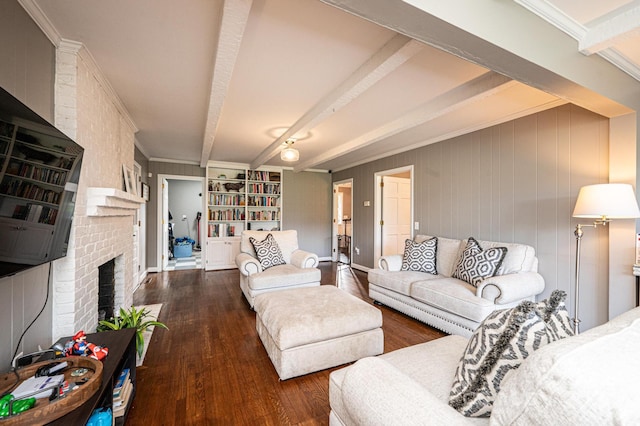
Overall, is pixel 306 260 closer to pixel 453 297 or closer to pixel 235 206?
pixel 453 297

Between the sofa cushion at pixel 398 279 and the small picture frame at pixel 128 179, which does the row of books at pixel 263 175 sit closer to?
the small picture frame at pixel 128 179

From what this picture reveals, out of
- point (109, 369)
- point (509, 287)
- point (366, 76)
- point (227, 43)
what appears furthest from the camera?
point (509, 287)

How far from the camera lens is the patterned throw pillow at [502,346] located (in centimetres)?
85

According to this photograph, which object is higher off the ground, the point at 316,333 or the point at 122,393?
the point at 316,333

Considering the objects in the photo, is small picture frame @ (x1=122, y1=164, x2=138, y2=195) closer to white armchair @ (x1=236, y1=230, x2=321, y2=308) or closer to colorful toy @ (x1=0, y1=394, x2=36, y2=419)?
white armchair @ (x1=236, y1=230, x2=321, y2=308)

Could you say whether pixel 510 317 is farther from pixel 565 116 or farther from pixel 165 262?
pixel 165 262

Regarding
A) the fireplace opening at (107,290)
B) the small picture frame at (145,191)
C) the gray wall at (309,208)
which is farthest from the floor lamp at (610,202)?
the small picture frame at (145,191)

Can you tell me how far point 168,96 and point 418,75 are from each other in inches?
93.2

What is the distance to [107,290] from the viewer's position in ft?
9.14

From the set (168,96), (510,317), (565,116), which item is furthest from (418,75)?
(168,96)

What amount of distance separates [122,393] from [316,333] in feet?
3.96

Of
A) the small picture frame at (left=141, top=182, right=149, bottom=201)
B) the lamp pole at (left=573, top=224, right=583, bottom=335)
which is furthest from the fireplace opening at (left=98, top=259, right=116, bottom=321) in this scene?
the lamp pole at (left=573, top=224, right=583, bottom=335)

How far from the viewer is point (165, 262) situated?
5668 mm

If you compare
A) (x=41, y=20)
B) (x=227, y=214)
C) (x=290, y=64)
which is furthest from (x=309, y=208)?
(x=41, y=20)
